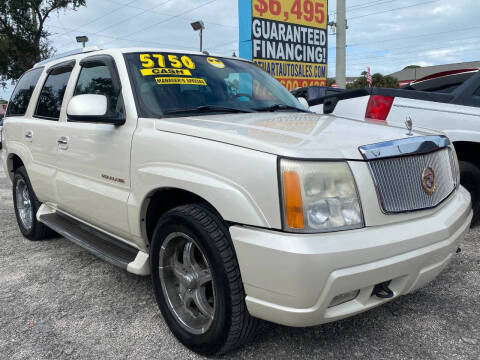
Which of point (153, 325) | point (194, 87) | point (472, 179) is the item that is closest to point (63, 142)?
point (194, 87)

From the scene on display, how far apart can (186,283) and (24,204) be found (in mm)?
3193

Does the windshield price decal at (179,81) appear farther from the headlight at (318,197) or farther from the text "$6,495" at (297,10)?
the text "$6,495" at (297,10)

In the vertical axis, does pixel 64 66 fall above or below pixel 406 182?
above

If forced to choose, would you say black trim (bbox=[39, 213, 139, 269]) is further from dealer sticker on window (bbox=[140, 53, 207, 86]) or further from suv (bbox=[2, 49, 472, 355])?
dealer sticker on window (bbox=[140, 53, 207, 86])

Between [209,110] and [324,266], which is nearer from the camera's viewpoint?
[324,266]

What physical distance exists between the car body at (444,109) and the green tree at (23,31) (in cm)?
2320

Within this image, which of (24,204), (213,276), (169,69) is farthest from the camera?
(24,204)

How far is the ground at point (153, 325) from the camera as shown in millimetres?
2463

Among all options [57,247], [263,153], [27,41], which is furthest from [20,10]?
[263,153]

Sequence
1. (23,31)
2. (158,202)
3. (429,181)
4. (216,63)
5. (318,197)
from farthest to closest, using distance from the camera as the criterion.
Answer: (23,31)
(216,63)
(158,202)
(429,181)
(318,197)

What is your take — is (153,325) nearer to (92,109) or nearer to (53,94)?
(92,109)

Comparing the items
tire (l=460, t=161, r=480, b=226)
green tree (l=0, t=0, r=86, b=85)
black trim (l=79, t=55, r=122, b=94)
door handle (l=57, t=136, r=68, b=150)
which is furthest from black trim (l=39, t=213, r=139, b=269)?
green tree (l=0, t=0, r=86, b=85)

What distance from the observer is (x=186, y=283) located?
2557 millimetres

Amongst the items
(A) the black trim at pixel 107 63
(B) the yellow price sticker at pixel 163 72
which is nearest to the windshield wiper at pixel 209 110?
(B) the yellow price sticker at pixel 163 72
